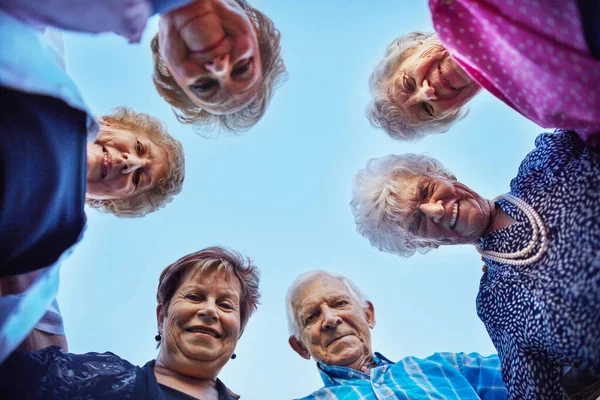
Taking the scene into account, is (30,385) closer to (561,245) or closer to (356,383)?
(356,383)

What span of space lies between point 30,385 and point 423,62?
1.62 meters

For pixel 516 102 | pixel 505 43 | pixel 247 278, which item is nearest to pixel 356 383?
pixel 247 278

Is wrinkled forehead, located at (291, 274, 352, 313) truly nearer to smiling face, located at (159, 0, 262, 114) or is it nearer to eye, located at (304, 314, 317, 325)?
eye, located at (304, 314, 317, 325)

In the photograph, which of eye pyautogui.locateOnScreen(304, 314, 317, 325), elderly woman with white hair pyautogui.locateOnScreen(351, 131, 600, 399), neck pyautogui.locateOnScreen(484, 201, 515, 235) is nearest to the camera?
elderly woman with white hair pyautogui.locateOnScreen(351, 131, 600, 399)

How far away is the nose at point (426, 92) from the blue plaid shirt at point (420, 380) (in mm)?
988

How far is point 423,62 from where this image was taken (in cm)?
203

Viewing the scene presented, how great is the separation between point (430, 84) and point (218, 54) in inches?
35.0

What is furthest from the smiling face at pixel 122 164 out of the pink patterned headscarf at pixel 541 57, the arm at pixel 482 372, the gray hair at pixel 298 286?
the arm at pixel 482 372

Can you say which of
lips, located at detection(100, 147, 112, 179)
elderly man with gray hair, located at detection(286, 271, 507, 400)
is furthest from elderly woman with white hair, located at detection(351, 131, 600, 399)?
lips, located at detection(100, 147, 112, 179)

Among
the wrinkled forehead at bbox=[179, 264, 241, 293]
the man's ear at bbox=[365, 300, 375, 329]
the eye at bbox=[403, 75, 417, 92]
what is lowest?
the man's ear at bbox=[365, 300, 375, 329]

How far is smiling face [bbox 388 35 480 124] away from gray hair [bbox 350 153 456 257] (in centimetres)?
18

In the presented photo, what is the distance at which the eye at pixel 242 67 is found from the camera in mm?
1524

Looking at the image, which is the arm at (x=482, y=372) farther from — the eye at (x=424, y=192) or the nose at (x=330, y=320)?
the eye at (x=424, y=192)

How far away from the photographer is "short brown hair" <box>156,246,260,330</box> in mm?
1981
